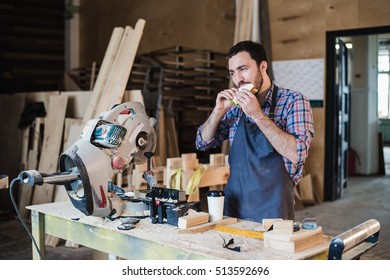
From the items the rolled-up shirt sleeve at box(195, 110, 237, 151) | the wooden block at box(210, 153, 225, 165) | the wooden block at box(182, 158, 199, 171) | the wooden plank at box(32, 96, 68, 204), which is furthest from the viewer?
the wooden plank at box(32, 96, 68, 204)

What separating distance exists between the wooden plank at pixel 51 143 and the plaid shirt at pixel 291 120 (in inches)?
109

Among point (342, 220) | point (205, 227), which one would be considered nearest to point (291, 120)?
point (205, 227)

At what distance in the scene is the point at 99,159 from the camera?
74.1 inches

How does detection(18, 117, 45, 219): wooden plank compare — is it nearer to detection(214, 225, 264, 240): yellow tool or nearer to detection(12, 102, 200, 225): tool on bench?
detection(12, 102, 200, 225): tool on bench

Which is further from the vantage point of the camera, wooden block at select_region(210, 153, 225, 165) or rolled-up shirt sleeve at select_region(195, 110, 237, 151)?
wooden block at select_region(210, 153, 225, 165)

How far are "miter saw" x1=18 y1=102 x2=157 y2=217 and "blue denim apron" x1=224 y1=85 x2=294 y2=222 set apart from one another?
0.40 metres

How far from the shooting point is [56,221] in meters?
2.07

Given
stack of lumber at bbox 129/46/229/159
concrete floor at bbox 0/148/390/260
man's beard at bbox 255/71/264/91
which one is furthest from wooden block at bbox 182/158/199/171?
stack of lumber at bbox 129/46/229/159

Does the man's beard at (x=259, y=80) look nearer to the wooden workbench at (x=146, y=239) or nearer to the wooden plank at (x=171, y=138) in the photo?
the wooden workbench at (x=146, y=239)

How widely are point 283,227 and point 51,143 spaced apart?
3.65 metres

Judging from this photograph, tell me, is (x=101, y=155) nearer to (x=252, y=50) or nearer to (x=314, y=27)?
(x=252, y=50)

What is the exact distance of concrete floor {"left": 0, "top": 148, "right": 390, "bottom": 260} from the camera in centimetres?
388

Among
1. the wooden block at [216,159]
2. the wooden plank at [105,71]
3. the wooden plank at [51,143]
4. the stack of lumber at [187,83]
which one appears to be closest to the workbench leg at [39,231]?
the wooden block at [216,159]

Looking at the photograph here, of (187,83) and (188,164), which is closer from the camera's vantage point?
(188,164)
